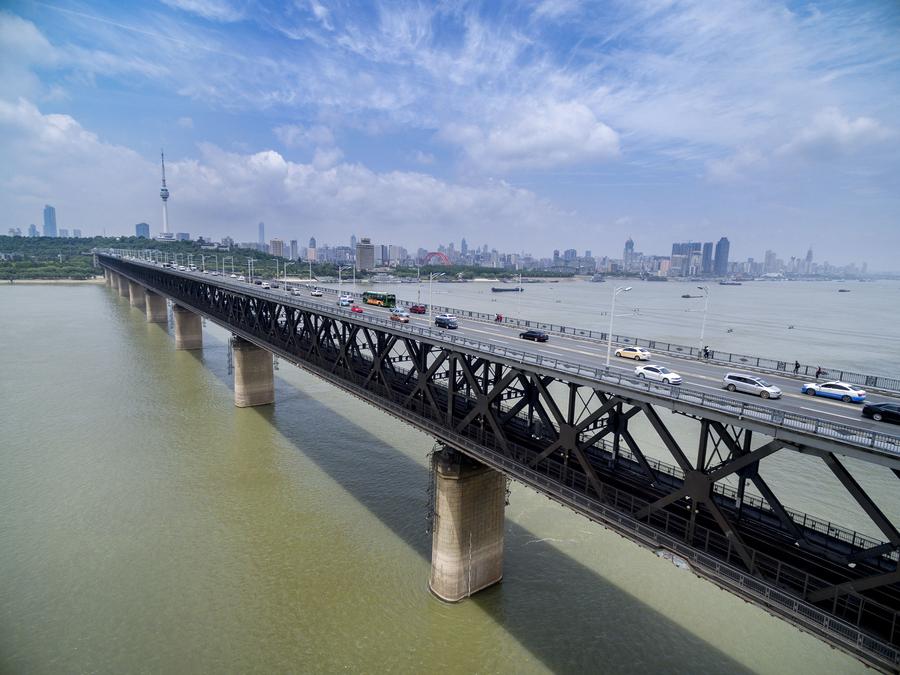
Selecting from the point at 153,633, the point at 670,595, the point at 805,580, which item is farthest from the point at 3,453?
the point at 805,580

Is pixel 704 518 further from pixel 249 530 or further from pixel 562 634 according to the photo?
pixel 249 530

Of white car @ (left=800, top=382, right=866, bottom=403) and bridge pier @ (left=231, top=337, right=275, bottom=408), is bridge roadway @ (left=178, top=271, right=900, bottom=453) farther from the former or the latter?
bridge pier @ (left=231, top=337, right=275, bottom=408)

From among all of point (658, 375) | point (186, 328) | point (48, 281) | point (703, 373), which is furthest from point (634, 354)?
point (48, 281)

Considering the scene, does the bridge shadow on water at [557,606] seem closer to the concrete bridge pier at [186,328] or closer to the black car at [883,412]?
the black car at [883,412]

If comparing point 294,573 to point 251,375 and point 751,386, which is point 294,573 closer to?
point 751,386

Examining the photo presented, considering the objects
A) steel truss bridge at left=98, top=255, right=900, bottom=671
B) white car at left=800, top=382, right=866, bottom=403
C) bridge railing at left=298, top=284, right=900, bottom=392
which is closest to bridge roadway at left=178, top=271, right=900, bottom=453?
white car at left=800, top=382, right=866, bottom=403
